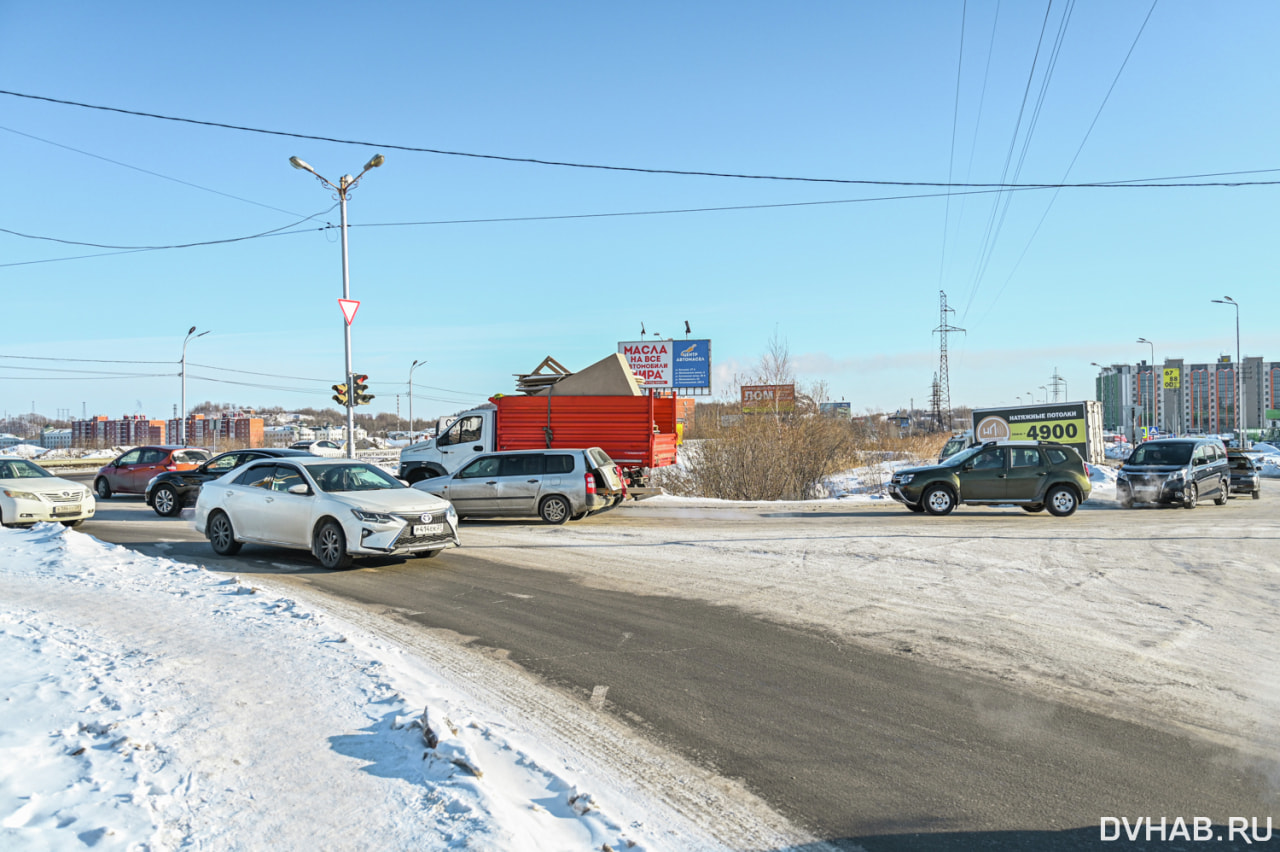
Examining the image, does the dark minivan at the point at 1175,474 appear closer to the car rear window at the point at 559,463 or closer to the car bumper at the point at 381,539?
the car rear window at the point at 559,463

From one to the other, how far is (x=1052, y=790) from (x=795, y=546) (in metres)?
8.72

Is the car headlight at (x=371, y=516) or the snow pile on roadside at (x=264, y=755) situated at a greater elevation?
the car headlight at (x=371, y=516)

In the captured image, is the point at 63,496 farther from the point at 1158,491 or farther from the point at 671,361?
the point at 671,361

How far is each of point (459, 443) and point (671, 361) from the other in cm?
2897

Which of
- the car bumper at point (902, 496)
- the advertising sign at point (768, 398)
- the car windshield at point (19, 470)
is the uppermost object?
the advertising sign at point (768, 398)

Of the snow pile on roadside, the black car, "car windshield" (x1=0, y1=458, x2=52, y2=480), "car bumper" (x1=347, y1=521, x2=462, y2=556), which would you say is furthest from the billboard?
the snow pile on roadside

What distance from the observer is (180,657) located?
6293 millimetres

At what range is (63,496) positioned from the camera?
50.6 ft

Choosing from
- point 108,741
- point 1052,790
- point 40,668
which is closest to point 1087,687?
point 1052,790

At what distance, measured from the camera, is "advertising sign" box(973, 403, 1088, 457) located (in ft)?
123

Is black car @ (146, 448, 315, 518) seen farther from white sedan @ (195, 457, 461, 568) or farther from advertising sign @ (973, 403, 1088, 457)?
advertising sign @ (973, 403, 1088, 457)

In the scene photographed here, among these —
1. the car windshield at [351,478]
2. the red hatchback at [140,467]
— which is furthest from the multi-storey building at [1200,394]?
the car windshield at [351,478]

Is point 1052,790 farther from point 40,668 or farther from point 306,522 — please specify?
point 306,522

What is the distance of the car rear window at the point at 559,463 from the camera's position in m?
16.8
